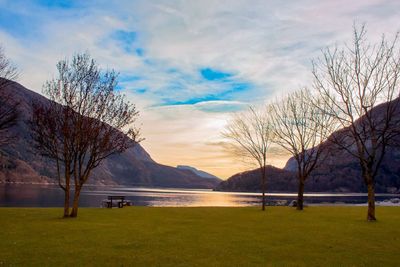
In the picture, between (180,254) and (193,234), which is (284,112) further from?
(180,254)

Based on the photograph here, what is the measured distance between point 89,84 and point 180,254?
23780 millimetres

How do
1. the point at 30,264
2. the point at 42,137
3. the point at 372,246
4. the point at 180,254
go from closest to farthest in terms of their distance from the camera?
1. the point at 30,264
2. the point at 180,254
3. the point at 372,246
4. the point at 42,137

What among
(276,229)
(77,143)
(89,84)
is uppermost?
(89,84)

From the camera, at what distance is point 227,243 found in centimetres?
2023

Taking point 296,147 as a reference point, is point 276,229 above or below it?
Result: below

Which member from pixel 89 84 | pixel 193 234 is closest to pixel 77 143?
pixel 89 84

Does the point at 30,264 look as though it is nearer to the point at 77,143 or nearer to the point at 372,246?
the point at 372,246

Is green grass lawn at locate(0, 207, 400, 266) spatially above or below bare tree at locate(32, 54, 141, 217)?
below

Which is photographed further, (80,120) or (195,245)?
(80,120)

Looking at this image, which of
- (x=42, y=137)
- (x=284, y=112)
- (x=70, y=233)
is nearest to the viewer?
(x=70, y=233)

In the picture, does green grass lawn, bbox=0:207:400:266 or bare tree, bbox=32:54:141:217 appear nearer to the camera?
green grass lawn, bbox=0:207:400:266

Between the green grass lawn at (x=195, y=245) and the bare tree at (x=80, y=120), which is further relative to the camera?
the bare tree at (x=80, y=120)

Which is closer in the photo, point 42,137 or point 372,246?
point 372,246

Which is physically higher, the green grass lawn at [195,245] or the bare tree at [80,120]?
the bare tree at [80,120]
